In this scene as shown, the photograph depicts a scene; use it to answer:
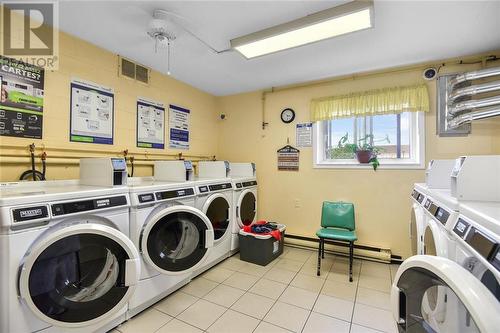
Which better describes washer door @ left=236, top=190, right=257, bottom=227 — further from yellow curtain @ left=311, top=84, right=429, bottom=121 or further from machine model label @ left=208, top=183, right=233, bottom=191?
yellow curtain @ left=311, top=84, right=429, bottom=121

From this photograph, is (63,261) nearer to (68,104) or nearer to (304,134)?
(68,104)

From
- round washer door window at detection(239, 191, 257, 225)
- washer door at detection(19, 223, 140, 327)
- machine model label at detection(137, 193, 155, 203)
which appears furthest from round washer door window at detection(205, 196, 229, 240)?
washer door at detection(19, 223, 140, 327)

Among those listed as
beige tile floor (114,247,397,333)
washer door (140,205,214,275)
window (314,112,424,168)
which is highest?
window (314,112,424,168)

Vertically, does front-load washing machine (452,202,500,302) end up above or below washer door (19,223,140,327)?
above

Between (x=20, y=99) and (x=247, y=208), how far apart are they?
2.70 m

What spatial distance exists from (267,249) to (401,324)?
1769 millimetres

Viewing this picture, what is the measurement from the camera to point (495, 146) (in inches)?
96.2

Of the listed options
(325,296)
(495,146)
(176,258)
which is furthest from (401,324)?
(495,146)

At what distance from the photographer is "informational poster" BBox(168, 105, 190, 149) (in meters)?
3.24

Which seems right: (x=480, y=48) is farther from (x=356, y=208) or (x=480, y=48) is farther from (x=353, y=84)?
(x=356, y=208)

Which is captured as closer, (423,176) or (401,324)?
(401,324)

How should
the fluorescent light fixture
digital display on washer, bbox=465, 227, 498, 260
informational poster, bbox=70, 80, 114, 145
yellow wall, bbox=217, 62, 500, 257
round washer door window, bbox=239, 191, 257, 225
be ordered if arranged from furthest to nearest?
1. round washer door window, bbox=239, 191, 257, 225
2. yellow wall, bbox=217, 62, 500, 257
3. informational poster, bbox=70, 80, 114, 145
4. the fluorescent light fixture
5. digital display on washer, bbox=465, 227, 498, 260

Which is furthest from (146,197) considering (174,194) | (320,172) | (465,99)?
(465,99)

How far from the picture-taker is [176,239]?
2.14 metres
